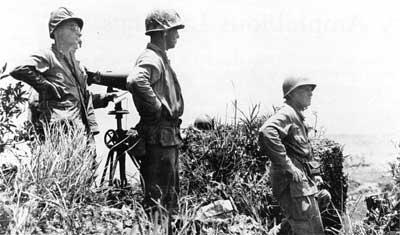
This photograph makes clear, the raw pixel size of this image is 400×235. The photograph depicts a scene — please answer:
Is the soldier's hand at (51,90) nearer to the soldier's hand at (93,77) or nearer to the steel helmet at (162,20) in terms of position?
the soldier's hand at (93,77)

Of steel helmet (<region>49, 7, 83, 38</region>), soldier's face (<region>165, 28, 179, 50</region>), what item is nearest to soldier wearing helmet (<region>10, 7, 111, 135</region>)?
steel helmet (<region>49, 7, 83, 38</region>)

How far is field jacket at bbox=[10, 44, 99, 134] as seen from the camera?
27.2 ft

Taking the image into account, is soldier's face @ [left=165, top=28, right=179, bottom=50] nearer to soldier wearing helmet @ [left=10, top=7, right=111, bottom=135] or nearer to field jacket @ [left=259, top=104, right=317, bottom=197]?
soldier wearing helmet @ [left=10, top=7, right=111, bottom=135]

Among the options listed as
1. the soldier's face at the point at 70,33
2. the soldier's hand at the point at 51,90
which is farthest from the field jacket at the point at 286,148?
the soldier's face at the point at 70,33

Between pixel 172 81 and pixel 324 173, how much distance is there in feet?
10.5

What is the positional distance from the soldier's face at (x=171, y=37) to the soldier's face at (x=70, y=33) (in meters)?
1.12

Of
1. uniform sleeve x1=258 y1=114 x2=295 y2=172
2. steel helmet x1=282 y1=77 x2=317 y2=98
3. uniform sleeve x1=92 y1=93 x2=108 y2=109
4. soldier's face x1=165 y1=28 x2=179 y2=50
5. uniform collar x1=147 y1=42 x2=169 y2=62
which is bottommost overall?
uniform sleeve x1=258 y1=114 x2=295 y2=172

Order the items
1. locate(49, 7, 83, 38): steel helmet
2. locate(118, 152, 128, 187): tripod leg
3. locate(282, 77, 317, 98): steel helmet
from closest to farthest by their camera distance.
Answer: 1. locate(282, 77, 317, 98): steel helmet
2. locate(49, 7, 83, 38): steel helmet
3. locate(118, 152, 128, 187): tripod leg

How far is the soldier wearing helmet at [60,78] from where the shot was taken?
329 inches

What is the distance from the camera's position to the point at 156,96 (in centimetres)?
817

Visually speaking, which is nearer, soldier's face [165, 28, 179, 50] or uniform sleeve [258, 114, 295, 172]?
uniform sleeve [258, 114, 295, 172]

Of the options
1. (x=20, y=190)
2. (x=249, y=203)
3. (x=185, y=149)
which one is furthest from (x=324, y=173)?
(x=20, y=190)

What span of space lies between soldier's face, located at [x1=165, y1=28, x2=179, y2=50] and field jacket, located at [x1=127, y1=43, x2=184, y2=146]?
0.14 metres

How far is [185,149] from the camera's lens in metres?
11.7
